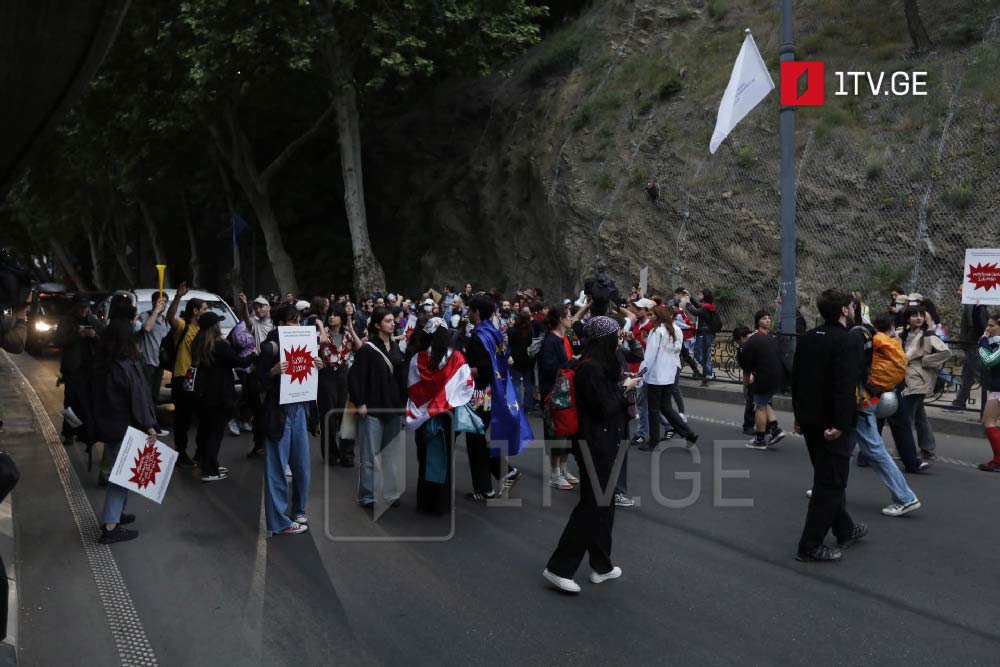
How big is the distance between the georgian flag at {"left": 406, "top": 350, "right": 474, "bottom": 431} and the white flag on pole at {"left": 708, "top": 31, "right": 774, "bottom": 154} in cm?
1003

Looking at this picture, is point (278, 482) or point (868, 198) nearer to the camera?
point (278, 482)

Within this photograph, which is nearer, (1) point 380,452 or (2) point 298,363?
(2) point 298,363

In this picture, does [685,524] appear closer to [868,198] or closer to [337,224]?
→ [868,198]

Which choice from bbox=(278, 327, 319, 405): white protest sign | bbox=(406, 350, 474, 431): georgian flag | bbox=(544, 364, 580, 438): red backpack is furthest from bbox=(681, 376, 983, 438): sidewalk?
bbox=(278, 327, 319, 405): white protest sign

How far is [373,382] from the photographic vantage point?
26.0 ft

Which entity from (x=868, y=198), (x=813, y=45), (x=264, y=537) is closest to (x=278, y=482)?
(x=264, y=537)

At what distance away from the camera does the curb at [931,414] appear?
1150cm

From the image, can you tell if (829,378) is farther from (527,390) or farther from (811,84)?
Answer: (811,84)

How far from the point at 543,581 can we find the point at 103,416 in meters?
3.80

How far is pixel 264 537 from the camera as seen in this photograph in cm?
717

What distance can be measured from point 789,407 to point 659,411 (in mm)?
4372

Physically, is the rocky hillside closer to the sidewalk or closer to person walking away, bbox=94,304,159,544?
the sidewalk

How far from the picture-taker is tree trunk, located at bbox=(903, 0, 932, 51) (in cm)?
2200

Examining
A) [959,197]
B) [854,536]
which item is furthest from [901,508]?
[959,197]
